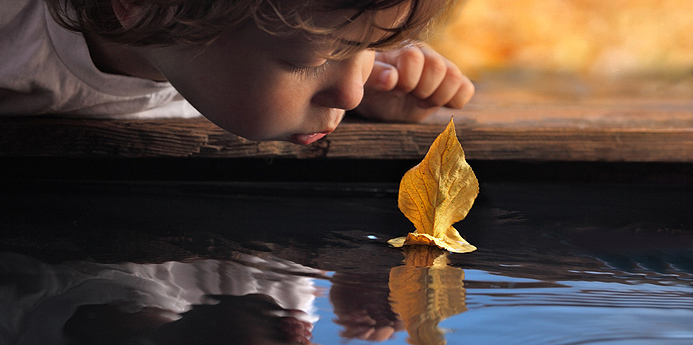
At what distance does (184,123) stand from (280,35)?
10.1 inches

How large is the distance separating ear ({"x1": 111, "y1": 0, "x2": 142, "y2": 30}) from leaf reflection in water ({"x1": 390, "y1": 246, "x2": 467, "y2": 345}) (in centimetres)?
23

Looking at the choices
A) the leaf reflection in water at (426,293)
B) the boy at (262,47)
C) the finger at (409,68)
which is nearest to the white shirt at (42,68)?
the boy at (262,47)

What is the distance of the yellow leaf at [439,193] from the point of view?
0.41 metres

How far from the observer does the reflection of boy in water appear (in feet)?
0.88

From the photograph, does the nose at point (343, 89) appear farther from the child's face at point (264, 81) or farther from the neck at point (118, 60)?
the neck at point (118, 60)

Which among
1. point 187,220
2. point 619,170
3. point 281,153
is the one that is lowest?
point 187,220

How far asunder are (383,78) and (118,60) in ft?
0.89

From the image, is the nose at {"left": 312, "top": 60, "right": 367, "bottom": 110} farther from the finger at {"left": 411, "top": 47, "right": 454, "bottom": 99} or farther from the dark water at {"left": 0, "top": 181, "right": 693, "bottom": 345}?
the finger at {"left": 411, "top": 47, "right": 454, "bottom": 99}

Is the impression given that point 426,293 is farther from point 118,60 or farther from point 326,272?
point 118,60

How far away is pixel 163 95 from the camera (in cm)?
71

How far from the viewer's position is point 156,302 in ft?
0.99

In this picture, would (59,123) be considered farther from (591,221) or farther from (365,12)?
(591,221)

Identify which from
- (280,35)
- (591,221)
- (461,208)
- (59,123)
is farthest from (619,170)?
(59,123)

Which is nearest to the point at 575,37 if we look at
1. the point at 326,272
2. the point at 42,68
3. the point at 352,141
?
the point at 352,141
